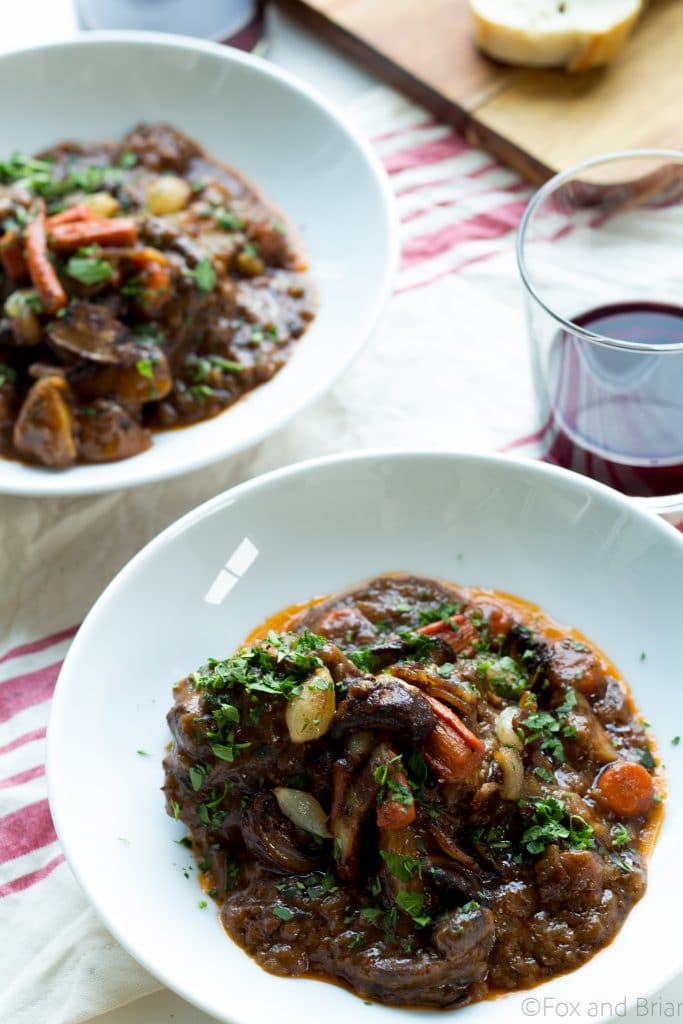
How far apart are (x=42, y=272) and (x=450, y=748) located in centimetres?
256

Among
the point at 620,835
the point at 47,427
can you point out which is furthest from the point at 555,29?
the point at 620,835

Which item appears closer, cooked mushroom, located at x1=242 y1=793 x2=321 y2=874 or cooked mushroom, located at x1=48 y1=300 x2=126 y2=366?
cooked mushroom, located at x1=242 y1=793 x2=321 y2=874

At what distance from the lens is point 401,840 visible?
10.9 ft

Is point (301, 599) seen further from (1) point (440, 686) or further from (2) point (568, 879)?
(2) point (568, 879)

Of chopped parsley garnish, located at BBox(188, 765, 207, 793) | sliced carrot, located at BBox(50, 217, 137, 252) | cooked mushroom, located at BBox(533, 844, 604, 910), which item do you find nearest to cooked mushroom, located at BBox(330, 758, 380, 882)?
chopped parsley garnish, located at BBox(188, 765, 207, 793)

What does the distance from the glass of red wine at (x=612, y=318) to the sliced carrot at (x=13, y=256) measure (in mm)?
1952

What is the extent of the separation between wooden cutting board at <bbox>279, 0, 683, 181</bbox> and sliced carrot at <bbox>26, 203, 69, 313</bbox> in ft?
7.69

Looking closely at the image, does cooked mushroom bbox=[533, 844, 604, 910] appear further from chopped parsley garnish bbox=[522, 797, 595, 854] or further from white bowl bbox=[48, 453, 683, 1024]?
white bowl bbox=[48, 453, 683, 1024]

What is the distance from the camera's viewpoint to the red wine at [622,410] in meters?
4.54

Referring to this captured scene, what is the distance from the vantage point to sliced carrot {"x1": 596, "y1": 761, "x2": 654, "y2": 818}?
3.62 meters

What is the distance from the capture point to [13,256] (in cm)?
493

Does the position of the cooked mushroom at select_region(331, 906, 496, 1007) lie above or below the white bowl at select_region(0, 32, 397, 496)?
below

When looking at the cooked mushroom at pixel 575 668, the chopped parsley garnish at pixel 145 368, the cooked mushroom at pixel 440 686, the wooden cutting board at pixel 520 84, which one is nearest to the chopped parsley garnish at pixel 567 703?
the cooked mushroom at pixel 575 668

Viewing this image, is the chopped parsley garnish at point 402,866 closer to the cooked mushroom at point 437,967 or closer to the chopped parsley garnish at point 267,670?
the cooked mushroom at point 437,967
